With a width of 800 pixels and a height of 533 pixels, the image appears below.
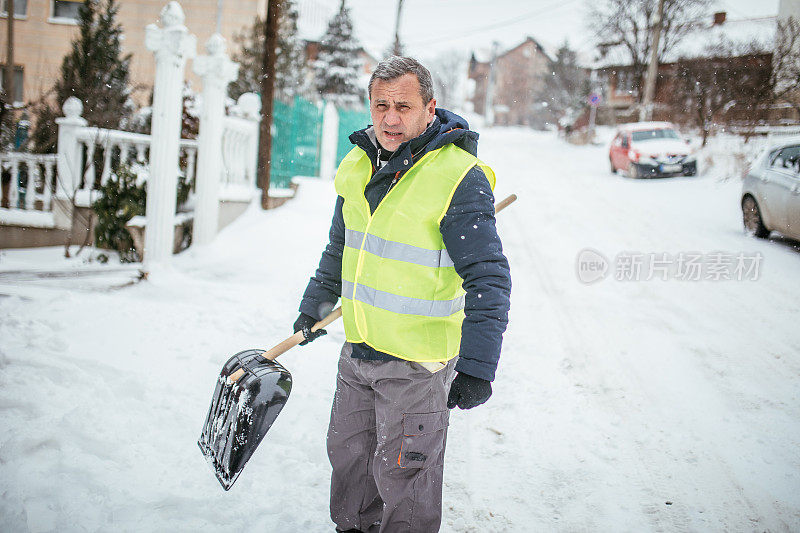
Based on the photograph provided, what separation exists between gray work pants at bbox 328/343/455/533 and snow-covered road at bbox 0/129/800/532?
358 millimetres

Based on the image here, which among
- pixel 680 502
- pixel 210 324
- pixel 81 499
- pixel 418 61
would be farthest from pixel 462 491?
pixel 210 324

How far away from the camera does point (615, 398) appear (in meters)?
3.55

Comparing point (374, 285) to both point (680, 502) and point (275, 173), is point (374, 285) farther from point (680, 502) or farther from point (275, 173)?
point (275, 173)

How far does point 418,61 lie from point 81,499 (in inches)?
87.0

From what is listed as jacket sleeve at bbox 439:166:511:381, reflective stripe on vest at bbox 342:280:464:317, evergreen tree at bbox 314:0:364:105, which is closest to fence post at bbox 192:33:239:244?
reflective stripe on vest at bbox 342:280:464:317

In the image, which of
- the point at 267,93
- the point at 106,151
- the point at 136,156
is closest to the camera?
the point at 106,151

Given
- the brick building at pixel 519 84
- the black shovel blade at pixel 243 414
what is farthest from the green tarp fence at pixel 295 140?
the brick building at pixel 519 84

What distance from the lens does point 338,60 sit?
25594 mm

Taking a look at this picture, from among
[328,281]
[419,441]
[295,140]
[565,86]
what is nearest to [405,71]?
[328,281]

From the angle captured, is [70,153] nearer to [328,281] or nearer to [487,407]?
[328,281]

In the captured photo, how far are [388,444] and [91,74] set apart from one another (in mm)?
12697

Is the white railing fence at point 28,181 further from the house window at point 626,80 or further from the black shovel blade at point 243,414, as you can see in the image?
the house window at point 626,80

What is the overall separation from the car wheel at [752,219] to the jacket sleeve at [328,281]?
703 cm

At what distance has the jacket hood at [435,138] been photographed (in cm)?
187
